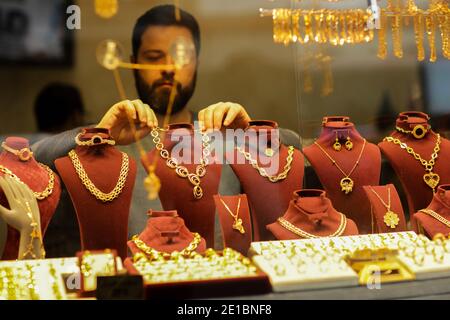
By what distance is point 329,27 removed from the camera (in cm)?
269

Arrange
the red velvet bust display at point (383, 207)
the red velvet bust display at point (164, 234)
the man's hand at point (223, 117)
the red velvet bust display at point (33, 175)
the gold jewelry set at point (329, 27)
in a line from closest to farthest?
the red velvet bust display at point (164, 234) → the red velvet bust display at point (33, 175) → the red velvet bust display at point (383, 207) → the man's hand at point (223, 117) → the gold jewelry set at point (329, 27)

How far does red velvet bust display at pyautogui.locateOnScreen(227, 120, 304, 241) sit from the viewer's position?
7.01 ft

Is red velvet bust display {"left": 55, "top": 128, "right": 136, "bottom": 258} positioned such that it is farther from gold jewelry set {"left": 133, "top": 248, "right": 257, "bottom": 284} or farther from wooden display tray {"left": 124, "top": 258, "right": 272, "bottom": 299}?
wooden display tray {"left": 124, "top": 258, "right": 272, "bottom": 299}

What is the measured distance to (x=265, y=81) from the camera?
2582mm

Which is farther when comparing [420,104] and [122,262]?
[420,104]

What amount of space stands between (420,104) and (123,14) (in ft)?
3.93

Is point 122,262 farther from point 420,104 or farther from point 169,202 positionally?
point 420,104

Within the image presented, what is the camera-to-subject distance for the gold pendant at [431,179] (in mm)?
2311

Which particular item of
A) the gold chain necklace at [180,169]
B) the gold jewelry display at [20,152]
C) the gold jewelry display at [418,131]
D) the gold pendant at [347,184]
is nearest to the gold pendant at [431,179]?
the gold jewelry display at [418,131]

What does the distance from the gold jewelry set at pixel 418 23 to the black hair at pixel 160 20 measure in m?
0.83

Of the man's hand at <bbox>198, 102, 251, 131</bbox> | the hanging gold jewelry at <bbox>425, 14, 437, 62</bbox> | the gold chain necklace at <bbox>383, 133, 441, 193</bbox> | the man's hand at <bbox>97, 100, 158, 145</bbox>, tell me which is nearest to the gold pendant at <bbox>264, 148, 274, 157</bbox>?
the man's hand at <bbox>198, 102, 251, 131</bbox>

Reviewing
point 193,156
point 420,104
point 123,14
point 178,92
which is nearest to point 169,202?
point 193,156

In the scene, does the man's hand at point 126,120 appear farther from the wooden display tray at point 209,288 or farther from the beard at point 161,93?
the wooden display tray at point 209,288

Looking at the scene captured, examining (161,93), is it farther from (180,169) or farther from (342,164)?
(342,164)
